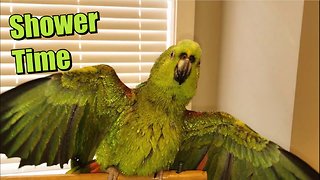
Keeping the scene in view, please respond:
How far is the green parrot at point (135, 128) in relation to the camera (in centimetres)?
49

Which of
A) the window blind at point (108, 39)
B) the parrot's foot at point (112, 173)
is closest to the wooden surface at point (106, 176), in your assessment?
the parrot's foot at point (112, 173)

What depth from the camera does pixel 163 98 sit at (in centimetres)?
51

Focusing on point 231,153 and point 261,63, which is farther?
point 261,63

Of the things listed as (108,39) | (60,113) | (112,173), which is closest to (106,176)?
(112,173)

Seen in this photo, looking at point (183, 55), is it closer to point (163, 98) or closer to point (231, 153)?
point (163, 98)

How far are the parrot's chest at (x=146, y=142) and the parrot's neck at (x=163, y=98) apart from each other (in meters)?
0.01

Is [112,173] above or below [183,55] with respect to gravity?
below

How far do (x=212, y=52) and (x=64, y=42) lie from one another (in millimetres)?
351

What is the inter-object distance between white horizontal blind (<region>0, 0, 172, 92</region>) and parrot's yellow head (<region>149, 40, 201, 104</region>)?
33cm

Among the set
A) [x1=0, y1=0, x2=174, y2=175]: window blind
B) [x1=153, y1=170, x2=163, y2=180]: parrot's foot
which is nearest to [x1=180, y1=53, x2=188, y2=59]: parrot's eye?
[x1=153, y1=170, x2=163, y2=180]: parrot's foot

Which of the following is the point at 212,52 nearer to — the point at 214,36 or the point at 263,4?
the point at 214,36

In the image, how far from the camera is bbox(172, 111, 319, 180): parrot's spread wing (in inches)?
21.2

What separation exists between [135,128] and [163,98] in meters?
0.06

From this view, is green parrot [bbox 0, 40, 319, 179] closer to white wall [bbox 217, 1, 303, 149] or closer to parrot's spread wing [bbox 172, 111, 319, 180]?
parrot's spread wing [bbox 172, 111, 319, 180]
